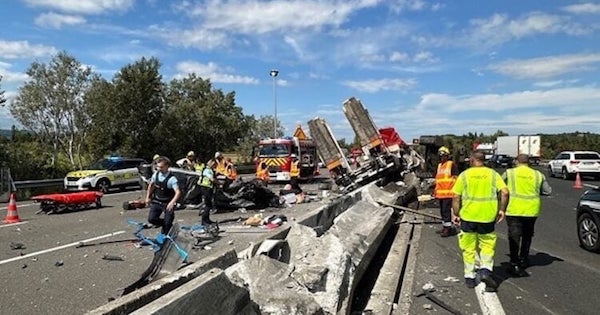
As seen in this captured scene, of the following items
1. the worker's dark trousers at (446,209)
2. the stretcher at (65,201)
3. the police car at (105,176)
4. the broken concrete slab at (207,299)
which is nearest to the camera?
the broken concrete slab at (207,299)

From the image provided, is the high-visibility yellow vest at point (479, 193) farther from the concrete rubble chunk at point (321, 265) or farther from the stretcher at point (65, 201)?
the stretcher at point (65, 201)

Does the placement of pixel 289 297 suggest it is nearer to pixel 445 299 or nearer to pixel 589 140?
pixel 445 299

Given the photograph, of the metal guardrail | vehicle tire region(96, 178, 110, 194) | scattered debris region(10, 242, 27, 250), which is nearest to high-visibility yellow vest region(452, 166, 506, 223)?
scattered debris region(10, 242, 27, 250)

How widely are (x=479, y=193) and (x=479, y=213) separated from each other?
28 cm

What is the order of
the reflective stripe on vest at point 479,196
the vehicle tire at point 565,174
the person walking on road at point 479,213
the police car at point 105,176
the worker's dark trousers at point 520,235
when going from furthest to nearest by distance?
1. the vehicle tire at point 565,174
2. the police car at point 105,176
3. the worker's dark trousers at point 520,235
4. the reflective stripe on vest at point 479,196
5. the person walking on road at point 479,213

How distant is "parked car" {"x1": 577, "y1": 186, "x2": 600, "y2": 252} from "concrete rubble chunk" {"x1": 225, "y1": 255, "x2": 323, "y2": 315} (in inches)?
254

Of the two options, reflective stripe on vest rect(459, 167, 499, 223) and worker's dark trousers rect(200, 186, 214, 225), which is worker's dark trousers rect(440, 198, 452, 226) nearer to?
reflective stripe on vest rect(459, 167, 499, 223)

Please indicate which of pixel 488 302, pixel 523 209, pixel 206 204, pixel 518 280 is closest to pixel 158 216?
pixel 206 204

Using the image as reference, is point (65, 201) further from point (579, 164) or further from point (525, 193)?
point (579, 164)

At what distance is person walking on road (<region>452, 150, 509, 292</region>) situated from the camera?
679cm

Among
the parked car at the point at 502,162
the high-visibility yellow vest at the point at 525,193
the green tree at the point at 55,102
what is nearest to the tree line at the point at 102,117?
the green tree at the point at 55,102

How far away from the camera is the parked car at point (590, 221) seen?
8.86 m

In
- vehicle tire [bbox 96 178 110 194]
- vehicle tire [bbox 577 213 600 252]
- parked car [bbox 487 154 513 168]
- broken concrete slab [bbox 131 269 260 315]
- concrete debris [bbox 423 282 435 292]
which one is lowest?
parked car [bbox 487 154 513 168]

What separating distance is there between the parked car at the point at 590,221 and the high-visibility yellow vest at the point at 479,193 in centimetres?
291
